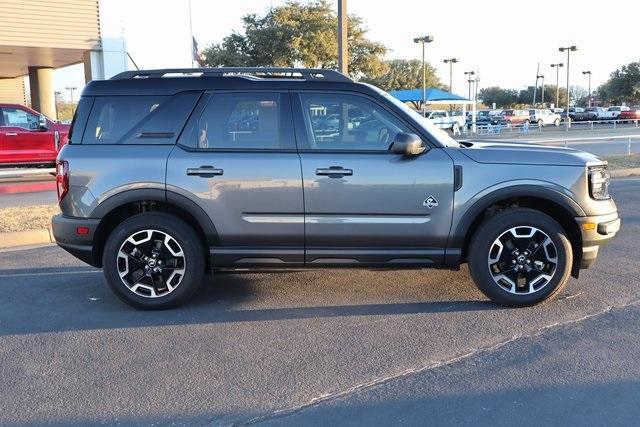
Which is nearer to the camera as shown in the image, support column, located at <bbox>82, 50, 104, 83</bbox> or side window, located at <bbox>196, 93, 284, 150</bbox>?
side window, located at <bbox>196, 93, 284, 150</bbox>

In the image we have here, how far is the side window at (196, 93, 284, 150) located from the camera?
5.25m

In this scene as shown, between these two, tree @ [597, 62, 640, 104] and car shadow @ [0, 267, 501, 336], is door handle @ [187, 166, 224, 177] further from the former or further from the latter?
tree @ [597, 62, 640, 104]

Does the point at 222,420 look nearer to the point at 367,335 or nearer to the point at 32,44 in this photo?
the point at 367,335

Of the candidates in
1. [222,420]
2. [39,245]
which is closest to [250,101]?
[222,420]

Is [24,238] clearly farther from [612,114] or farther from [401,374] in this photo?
[612,114]

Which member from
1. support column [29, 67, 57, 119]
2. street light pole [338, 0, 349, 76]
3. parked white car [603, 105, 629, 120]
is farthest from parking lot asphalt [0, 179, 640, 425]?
parked white car [603, 105, 629, 120]

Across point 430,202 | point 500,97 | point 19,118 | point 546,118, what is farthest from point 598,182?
point 500,97

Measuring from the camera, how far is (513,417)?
3.47 meters

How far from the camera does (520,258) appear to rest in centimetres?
528

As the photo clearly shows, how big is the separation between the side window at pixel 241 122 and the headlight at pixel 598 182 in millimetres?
2598

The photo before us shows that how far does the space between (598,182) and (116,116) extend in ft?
13.5

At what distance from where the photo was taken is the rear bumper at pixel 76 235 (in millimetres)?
5277

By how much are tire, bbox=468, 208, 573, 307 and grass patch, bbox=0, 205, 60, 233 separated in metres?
6.19

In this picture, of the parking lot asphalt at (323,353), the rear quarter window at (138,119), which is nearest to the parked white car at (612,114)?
the parking lot asphalt at (323,353)
